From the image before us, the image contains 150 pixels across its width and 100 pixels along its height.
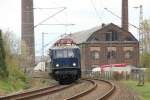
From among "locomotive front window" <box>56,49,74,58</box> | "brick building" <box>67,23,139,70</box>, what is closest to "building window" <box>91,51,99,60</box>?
"brick building" <box>67,23,139,70</box>

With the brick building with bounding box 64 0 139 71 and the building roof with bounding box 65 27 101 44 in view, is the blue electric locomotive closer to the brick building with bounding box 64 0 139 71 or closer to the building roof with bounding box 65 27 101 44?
the brick building with bounding box 64 0 139 71

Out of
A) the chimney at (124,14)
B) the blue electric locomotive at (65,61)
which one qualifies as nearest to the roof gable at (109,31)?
the chimney at (124,14)

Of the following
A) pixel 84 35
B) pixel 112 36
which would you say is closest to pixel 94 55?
pixel 84 35

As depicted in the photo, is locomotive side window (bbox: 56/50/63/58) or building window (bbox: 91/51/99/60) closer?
locomotive side window (bbox: 56/50/63/58)

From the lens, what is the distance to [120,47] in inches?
4353

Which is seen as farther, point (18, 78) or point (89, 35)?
point (89, 35)

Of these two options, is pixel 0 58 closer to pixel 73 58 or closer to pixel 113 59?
pixel 73 58

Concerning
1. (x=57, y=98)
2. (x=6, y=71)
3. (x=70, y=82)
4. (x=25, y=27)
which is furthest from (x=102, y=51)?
(x=57, y=98)

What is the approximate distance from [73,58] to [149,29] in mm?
71774

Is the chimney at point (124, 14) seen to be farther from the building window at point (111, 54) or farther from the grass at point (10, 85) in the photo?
the grass at point (10, 85)

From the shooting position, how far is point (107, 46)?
10962cm

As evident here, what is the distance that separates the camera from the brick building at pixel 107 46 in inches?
4230

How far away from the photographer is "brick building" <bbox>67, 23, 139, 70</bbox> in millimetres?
107438

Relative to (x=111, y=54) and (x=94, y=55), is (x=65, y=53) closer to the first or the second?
(x=94, y=55)
